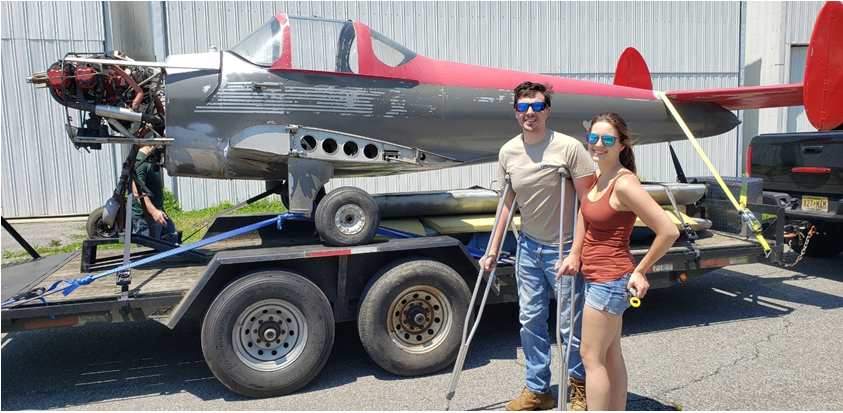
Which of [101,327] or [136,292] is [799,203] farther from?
[101,327]

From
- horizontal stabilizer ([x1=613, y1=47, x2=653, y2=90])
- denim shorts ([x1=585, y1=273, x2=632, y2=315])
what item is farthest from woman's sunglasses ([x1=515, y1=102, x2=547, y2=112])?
horizontal stabilizer ([x1=613, y1=47, x2=653, y2=90])

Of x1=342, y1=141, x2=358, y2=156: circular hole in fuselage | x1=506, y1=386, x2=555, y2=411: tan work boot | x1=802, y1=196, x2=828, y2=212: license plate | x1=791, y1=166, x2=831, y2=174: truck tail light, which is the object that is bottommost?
x1=506, y1=386, x2=555, y2=411: tan work boot

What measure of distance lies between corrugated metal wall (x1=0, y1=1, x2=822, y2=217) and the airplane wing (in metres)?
6.10

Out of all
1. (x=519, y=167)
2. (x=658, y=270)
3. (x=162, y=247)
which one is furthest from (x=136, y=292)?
(x=658, y=270)

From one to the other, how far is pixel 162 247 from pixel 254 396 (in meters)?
1.75

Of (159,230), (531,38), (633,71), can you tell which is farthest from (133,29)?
(633,71)

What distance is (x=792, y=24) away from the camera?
14.1m

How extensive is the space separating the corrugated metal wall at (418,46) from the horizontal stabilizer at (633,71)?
496cm

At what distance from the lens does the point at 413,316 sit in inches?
167

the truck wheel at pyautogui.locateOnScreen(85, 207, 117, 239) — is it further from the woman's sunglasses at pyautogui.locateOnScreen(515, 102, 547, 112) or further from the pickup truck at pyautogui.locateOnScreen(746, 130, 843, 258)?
the pickup truck at pyautogui.locateOnScreen(746, 130, 843, 258)

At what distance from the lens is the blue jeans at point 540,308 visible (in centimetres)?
331

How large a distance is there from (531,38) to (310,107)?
876 centimetres

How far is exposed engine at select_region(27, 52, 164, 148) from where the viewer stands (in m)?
4.24

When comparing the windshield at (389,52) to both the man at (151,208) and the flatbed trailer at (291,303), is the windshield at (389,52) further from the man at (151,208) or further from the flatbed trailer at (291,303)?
the man at (151,208)
